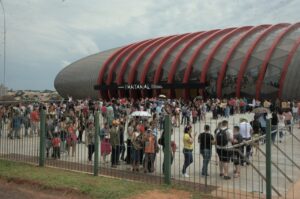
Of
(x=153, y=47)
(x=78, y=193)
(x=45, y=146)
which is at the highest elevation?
(x=153, y=47)

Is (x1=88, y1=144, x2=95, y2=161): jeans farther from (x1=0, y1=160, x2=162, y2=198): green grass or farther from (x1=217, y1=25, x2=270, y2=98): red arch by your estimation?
(x1=217, y1=25, x2=270, y2=98): red arch

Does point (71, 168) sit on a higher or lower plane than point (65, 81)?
lower

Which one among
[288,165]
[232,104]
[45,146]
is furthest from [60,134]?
[232,104]

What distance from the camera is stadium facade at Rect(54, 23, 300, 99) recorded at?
3691 cm

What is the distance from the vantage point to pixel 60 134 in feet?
39.7

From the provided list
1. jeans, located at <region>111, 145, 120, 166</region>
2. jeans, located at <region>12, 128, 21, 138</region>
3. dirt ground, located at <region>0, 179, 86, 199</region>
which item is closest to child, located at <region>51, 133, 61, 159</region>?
jeans, located at <region>12, 128, 21, 138</region>

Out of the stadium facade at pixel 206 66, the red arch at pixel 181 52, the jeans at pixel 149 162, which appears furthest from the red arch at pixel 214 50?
the jeans at pixel 149 162

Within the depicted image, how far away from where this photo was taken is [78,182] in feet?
31.7

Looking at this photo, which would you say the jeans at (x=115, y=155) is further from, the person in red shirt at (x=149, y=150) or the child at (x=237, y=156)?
the child at (x=237, y=156)

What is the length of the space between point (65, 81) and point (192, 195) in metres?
53.7

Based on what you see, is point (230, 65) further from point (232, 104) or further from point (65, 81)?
point (65, 81)

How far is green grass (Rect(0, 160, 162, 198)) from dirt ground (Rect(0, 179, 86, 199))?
0.54ft

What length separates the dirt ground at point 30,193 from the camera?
893 cm

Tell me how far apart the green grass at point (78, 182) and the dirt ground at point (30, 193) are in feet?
0.54
